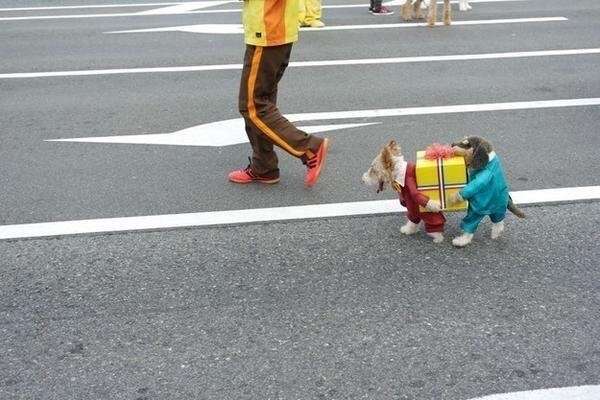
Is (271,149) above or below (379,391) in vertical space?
above

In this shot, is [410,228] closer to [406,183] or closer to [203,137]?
[406,183]

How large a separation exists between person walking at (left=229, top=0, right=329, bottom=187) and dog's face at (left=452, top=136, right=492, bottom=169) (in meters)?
1.41

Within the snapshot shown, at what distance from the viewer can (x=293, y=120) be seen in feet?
24.2

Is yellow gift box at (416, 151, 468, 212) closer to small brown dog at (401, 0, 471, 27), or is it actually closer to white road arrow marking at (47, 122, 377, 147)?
white road arrow marking at (47, 122, 377, 147)

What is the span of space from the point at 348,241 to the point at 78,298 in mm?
1697

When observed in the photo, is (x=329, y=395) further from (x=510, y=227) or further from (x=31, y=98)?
(x=31, y=98)

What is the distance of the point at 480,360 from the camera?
3568 millimetres

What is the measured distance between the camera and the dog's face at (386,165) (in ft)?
14.9

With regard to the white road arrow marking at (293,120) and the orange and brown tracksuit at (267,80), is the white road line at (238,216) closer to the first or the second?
the orange and brown tracksuit at (267,80)

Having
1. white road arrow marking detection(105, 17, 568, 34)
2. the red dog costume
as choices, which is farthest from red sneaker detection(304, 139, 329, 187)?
white road arrow marking detection(105, 17, 568, 34)

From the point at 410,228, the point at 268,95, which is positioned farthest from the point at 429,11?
the point at 410,228

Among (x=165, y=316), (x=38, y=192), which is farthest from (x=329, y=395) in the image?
(x=38, y=192)

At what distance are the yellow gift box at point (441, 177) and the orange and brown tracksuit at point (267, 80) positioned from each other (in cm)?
134

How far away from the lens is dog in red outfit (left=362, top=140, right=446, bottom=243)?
4504mm
